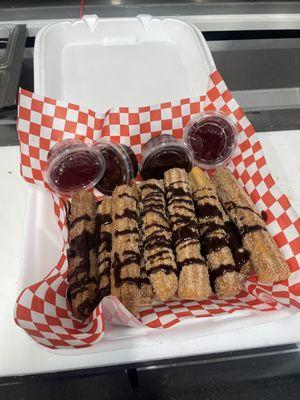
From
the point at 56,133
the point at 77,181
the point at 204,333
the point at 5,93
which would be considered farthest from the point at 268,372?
the point at 5,93

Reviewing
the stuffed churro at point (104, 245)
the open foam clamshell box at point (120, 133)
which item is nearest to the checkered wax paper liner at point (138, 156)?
the open foam clamshell box at point (120, 133)

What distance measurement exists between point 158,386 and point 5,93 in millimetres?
1906

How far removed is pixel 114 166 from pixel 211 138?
0.56 m

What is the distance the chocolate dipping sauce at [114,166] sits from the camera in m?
1.96

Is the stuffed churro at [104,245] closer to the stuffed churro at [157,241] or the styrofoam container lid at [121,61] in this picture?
the stuffed churro at [157,241]

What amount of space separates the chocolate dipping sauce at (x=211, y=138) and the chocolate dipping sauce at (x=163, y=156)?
0.24ft

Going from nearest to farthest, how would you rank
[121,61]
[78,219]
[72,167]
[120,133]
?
[78,219] < [72,167] < [120,133] < [121,61]

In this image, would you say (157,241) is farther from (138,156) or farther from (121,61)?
(121,61)

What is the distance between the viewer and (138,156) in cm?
209

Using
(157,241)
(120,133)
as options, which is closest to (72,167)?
(120,133)

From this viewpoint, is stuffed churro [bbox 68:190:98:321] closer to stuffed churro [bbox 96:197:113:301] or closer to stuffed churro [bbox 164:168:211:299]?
stuffed churro [bbox 96:197:113:301]

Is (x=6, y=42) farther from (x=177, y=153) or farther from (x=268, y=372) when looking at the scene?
(x=268, y=372)

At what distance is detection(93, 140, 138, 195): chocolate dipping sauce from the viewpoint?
1.96 meters

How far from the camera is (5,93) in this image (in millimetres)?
2334
